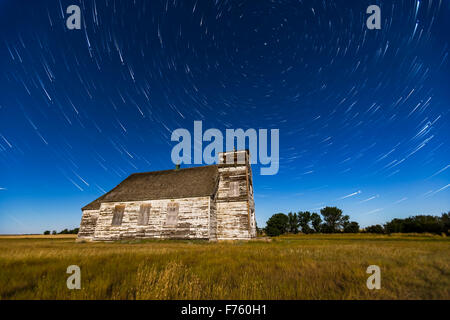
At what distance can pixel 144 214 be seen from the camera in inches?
805

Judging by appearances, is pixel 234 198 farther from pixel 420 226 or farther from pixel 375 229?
pixel 375 229

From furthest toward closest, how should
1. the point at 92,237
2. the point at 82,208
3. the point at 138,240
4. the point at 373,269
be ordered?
the point at 82,208 → the point at 92,237 → the point at 138,240 → the point at 373,269

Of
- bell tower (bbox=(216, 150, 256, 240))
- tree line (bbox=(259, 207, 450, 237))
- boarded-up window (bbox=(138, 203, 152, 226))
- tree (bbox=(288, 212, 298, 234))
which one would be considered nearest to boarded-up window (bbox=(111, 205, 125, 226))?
boarded-up window (bbox=(138, 203, 152, 226))

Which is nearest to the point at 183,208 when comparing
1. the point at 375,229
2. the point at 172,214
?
the point at 172,214

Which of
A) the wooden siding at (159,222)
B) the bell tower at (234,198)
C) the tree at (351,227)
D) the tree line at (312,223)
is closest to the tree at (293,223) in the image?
the tree line at (312,223)

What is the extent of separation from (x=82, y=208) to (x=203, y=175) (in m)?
15.3

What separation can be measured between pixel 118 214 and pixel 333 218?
262ft

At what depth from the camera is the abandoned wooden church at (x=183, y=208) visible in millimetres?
19297

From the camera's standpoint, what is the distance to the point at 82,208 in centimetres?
2341

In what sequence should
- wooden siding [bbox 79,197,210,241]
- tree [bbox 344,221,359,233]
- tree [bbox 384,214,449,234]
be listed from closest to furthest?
wooden siding [bbox 79,197,210,241] < tree [bbox 384,214,449,234] < tree [bbox 344,221,359,233]

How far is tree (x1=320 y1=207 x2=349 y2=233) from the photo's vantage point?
74.8 meters

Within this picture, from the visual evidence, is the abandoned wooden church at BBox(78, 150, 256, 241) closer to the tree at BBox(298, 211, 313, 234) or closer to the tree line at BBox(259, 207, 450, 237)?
the tree line at BBox(259, 207, 450, 237)

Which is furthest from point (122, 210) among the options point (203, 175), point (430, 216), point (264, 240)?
point (430, 216)
